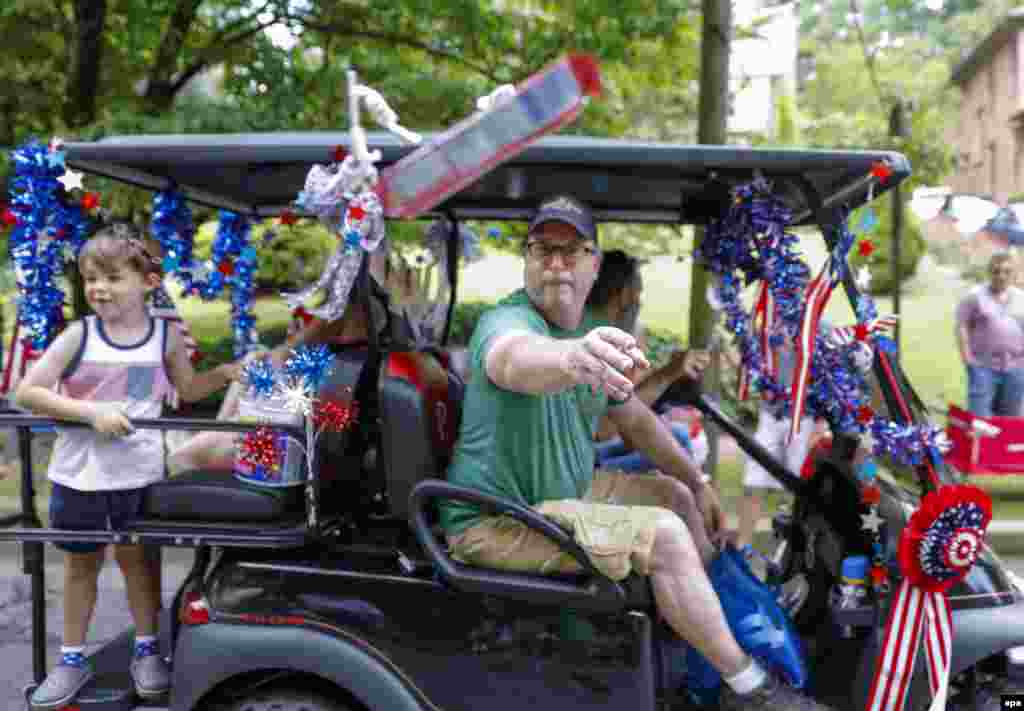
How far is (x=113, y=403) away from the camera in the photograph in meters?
2.93

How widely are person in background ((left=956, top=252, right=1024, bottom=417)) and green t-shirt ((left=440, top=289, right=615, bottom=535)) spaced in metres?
5.20

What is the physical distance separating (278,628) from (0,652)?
2.42 metres

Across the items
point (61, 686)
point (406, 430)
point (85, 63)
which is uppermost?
point (85, 63)

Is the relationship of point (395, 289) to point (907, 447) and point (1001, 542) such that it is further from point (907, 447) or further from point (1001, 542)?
point (1001, 542)

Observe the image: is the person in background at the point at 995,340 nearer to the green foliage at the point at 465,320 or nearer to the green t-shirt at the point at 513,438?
the green foliage at the point at 465,320

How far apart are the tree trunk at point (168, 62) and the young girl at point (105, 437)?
4690 mm

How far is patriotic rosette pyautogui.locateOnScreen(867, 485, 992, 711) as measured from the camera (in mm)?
2496

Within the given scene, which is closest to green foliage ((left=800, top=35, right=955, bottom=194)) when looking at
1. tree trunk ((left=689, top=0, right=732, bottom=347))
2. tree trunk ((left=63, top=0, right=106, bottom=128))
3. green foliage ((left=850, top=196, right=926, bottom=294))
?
green foliage ((left=850, top=196, right=926, bottom=294))

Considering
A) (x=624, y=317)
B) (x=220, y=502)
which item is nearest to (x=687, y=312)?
(x=624, y=317)

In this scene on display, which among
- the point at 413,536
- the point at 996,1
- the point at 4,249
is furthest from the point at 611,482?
the point at 996,1

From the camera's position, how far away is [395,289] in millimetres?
3129

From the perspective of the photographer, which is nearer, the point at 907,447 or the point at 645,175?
the point at 907,447

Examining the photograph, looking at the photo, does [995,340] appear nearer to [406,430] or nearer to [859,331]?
[859,331]

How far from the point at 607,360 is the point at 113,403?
5.48ft
